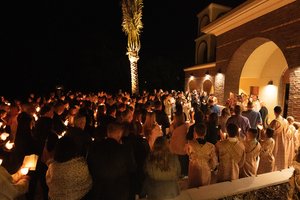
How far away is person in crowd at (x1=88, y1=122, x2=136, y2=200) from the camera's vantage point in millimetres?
2990

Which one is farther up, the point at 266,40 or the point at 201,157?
the point at 266,40

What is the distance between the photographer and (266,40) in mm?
12656

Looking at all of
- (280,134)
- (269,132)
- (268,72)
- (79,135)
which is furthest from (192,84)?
(79,135)

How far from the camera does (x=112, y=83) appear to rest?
99.5 feet

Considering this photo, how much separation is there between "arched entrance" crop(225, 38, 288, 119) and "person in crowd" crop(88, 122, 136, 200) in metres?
11.9

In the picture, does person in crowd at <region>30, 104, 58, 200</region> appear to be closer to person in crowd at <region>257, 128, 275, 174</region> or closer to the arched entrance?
person in crowd at <region>257, 128, 275, 174</region>

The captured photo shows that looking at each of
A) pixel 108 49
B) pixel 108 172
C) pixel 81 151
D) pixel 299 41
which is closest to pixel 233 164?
pixel 108 172

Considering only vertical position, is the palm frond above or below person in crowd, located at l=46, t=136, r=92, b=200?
above

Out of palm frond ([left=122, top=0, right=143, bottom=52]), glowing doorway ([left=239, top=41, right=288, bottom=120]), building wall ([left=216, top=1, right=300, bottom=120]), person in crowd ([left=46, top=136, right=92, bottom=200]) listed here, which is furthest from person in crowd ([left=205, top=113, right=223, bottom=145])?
palm frond ([left=122, top=0, right=143, bottom=52])

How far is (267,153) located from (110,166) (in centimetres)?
340

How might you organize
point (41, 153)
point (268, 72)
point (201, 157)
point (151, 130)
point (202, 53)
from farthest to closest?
point (202, 53) → point (268, 72) → point (151, 130) → point (41, 153) → point (201, 157)

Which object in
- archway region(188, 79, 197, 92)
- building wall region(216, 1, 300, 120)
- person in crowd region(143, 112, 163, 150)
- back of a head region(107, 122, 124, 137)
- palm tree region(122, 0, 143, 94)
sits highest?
palm tree region(122, 0, 143, 94)

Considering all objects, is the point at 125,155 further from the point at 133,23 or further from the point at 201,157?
the point at 133,23

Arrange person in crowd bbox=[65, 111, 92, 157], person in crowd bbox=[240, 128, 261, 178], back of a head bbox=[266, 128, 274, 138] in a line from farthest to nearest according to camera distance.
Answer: back of a head bbox=[266, 128, 274, 138]
person in crowd bbox=[240, 128, 261, 178]
person in crowd bbox=[65, 111, 92, 157]
